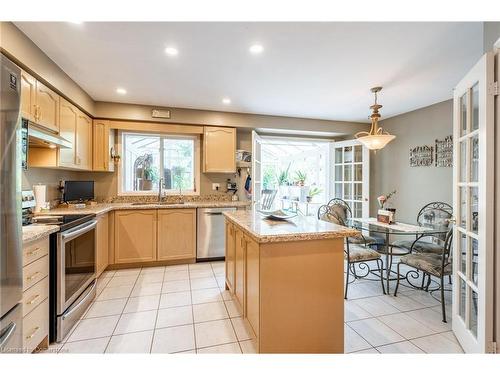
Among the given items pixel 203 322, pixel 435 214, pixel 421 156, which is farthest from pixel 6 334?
pixel 421 156

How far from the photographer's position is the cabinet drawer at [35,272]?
1.50 metres

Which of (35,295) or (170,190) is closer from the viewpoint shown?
(35,295)

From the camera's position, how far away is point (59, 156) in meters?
2.51

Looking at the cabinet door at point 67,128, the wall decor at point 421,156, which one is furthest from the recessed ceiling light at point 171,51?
the wall decor at point 421,156

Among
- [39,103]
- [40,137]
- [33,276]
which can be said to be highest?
[39,103]

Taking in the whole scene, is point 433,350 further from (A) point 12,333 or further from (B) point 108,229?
(B) point 108,229

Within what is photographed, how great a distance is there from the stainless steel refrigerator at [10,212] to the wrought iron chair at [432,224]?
3.48 m

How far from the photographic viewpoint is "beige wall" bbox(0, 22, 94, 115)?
1717 mm

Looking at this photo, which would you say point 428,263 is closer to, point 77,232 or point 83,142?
point 77,232

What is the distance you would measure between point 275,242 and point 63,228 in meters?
1.67

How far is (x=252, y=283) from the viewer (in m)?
1.71

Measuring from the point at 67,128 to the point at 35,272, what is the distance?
5.87 feet

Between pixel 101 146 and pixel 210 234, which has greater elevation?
pixel 101 146
